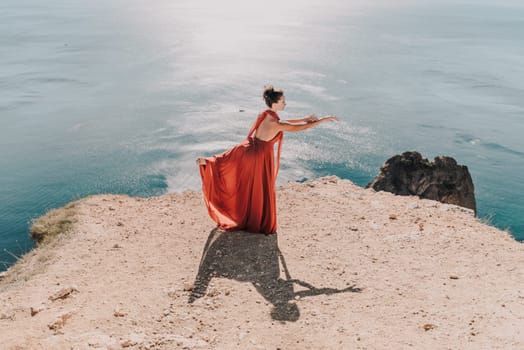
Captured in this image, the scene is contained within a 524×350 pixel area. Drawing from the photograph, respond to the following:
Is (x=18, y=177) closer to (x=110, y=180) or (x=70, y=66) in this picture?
(x=110, y=180)

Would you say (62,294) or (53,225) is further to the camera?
(53,225)

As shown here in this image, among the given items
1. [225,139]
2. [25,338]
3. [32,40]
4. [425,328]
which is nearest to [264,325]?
[425,328]

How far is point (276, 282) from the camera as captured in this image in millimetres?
7836

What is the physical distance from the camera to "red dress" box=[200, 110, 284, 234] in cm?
924

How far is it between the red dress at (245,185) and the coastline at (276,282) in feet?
1.28

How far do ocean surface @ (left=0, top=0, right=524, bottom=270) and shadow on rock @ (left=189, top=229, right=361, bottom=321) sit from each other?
29.3 feet

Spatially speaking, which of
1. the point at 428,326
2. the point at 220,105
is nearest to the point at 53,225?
the point at 428,326

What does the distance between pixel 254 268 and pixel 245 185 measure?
5.91 ft

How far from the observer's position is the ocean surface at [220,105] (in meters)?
35.9

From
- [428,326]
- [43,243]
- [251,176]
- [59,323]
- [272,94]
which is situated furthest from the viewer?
[43,243]

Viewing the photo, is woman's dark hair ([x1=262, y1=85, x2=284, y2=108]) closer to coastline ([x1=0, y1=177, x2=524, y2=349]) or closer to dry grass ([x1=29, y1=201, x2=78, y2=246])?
coastline ([x1=0, y1=177, x2=524, y2=349])

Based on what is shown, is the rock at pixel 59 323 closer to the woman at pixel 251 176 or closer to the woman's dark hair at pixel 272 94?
the woman at pixel 251 176

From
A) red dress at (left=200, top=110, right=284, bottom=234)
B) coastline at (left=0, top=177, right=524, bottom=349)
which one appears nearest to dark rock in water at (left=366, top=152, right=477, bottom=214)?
coastline at (left=0, top=177, right=524, bottom=349)

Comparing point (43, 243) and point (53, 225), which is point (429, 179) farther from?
point (43, 243)
